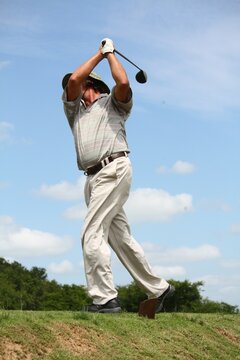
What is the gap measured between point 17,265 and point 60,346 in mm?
80341

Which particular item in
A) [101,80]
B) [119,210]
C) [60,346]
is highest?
[101,80]

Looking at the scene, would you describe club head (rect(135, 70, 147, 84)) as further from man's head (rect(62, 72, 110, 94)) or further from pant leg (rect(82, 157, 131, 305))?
pant leg (rect(82, 157, 131, 305))

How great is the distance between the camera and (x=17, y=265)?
3457 inches

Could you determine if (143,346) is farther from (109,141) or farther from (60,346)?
(109,141)

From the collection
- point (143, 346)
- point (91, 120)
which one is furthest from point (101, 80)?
point (143, 346)

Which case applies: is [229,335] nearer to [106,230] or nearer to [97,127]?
[106,230]

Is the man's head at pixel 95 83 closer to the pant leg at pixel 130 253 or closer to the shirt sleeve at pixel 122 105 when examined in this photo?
the shirt sleeve at pixel 122 105

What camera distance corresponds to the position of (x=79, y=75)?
10.5 m

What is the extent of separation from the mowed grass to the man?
2.05 feet

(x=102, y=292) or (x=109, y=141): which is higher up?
(x=109, y=141)

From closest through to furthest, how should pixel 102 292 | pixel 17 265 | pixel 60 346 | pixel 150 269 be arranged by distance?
pixel 60 346
pixel 102 292
pixel 150 269
pixel 17 265

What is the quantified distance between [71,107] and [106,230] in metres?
1.70

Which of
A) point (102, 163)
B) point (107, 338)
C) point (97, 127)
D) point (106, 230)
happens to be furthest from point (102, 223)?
point (107, 338)

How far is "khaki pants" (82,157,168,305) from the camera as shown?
1038cm
